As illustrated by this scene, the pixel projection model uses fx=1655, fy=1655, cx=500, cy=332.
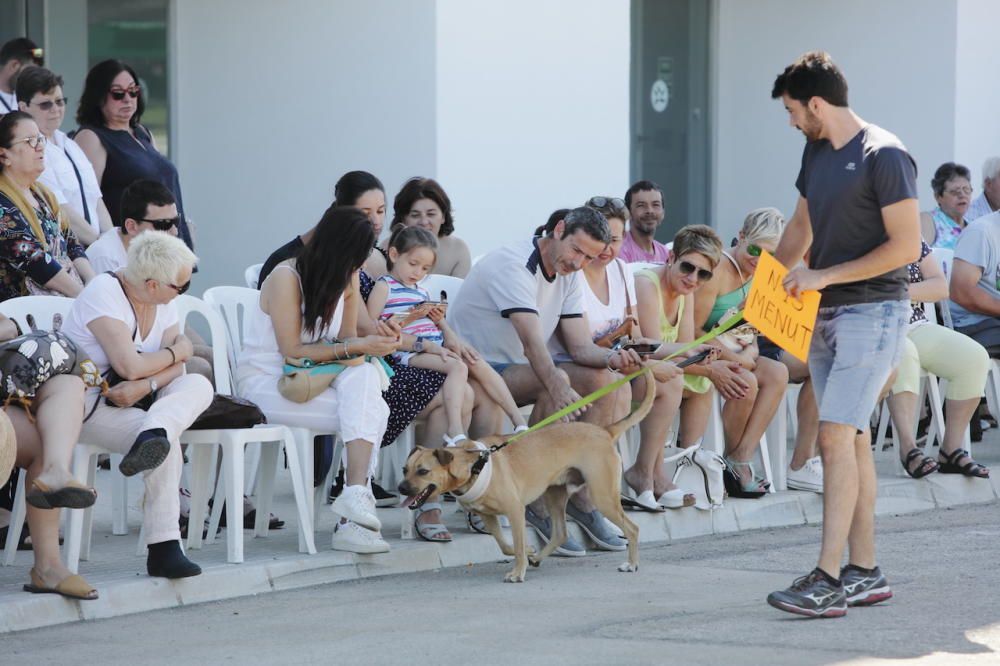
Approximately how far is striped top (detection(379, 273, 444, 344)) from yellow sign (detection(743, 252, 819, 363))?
2.18 m

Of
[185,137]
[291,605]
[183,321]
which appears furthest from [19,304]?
[185,137]

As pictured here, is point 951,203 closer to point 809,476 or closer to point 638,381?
point 809,476

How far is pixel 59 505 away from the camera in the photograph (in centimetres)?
582

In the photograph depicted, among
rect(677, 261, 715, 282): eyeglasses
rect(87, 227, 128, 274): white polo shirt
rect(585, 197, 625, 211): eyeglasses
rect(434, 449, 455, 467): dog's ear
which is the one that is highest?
rect(585, 197, 625, 211): eyeglasses

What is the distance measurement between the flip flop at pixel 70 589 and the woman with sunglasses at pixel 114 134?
9.39ft

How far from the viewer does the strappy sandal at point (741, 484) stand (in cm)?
877

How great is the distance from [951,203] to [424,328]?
5.93m

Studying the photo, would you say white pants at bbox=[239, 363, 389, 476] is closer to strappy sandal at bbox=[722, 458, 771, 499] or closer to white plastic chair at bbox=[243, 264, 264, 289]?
white plastic chair at bbox=[243, 264, 264, 289]

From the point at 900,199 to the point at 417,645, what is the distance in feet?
7.64

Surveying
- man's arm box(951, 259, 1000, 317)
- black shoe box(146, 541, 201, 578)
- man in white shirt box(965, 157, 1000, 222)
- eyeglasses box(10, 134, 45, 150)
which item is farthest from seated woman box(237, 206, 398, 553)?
man in white shirt box(965, 157, 1000, 222)


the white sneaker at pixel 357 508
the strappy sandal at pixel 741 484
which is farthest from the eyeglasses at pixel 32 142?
the strappy sandal at pixel 741 484

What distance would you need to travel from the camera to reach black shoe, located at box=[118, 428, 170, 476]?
239 inches

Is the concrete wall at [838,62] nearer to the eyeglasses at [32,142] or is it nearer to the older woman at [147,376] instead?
the eyeglasses at [32,142]

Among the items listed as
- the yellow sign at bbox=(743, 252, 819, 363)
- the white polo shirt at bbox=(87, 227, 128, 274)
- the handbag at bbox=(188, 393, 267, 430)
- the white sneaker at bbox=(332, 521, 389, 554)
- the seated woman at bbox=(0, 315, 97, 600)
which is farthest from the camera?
the white polo shirt at bbox=(87, 227, 128, 274)
